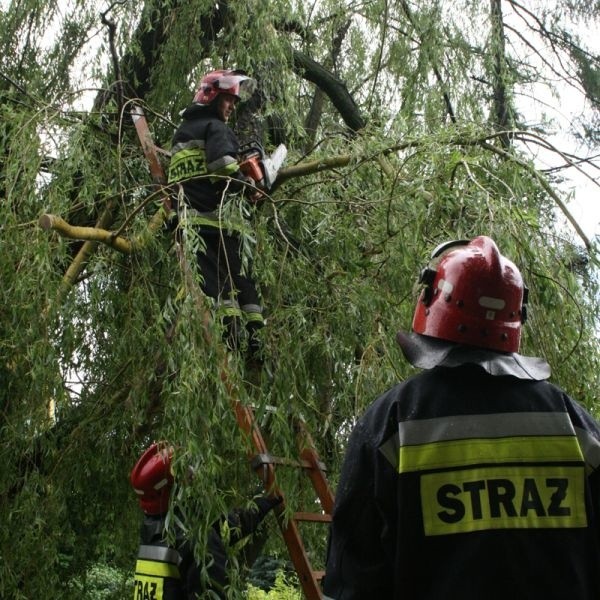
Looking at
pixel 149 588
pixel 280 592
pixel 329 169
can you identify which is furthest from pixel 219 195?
pixel 280 592

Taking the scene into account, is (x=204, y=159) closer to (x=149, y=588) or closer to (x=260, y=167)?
(x=260, y=167)

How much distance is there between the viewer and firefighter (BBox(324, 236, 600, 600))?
174 cm

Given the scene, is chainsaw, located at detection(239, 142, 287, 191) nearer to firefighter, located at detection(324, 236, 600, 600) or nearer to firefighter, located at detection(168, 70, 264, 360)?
firefighter, located at detection(168, 70, 264, 360)

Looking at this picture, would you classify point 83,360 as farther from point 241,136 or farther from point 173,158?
point 241,136

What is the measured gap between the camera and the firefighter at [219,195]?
3668mm

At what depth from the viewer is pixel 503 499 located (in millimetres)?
1776

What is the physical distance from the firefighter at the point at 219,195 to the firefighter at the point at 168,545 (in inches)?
22.1

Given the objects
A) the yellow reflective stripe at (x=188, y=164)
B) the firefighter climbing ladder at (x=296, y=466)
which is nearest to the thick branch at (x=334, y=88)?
the yellow reflective stripe at (x=188, y=164)

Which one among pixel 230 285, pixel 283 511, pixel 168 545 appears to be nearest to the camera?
pixel 168 545

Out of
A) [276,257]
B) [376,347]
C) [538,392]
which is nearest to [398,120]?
[276,257]

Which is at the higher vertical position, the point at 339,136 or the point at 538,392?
the point at 339,136

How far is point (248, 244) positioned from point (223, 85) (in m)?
1.07

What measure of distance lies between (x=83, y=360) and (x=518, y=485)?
317cm

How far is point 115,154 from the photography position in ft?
15.2
